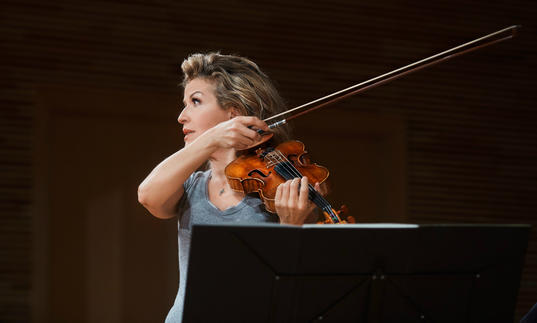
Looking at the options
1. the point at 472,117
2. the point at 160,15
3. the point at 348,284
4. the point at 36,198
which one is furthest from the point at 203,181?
the point at 472,117

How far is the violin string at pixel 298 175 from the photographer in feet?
6.45

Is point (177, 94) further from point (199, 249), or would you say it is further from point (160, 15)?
point (199, 249)

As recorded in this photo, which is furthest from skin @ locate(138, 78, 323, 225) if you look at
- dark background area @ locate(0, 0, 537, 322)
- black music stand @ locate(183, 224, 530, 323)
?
dark background area @ locate(0, 0, 537, 322)

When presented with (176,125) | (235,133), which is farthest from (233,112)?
(176,125)

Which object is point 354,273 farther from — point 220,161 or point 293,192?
point 220,161

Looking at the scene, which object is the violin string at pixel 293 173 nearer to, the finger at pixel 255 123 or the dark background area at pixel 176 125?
the finger at pixel 255 123

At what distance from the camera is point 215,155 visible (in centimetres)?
217

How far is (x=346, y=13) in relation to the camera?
5.12 metres

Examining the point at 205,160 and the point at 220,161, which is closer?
the point at 205,160

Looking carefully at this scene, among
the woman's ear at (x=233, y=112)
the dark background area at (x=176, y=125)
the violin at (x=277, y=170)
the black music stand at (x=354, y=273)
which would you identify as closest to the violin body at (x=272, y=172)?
the violin at (x=277, y=170)

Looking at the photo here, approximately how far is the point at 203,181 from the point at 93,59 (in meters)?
2.65

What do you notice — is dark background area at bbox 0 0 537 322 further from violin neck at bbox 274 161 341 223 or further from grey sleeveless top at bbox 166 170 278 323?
violin neck at bbox 274 161 341 223

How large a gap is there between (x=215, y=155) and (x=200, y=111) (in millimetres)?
142

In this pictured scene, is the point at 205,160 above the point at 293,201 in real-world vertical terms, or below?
above
